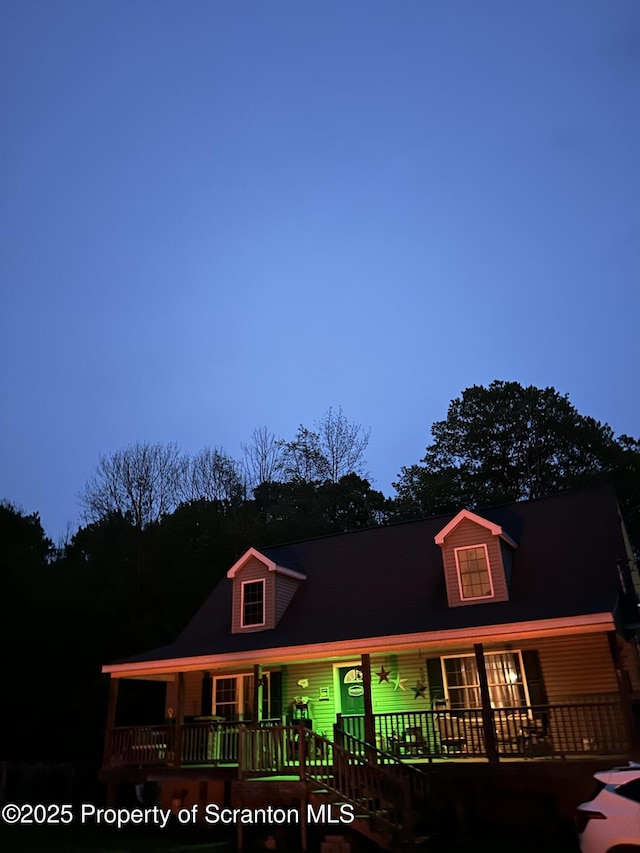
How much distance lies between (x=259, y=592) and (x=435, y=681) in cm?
545

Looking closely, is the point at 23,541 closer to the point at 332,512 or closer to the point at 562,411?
the point at 332,512

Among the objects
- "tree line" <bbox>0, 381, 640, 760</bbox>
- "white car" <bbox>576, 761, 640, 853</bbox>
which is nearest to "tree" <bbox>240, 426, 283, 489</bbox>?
"tree line" <bbox>0, 381, 640, 760</bbox>

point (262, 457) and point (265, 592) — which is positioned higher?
point (262, 457)

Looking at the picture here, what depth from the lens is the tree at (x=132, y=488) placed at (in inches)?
1352

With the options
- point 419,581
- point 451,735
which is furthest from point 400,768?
point 419,581

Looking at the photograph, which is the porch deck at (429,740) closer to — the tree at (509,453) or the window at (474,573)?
the window at (474,573)

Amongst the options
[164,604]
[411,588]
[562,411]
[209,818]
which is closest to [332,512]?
[164,604]

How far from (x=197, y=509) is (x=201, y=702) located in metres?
18.4

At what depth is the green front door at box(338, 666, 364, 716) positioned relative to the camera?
16.8 m

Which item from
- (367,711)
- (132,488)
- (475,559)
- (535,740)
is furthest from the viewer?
(132,488)

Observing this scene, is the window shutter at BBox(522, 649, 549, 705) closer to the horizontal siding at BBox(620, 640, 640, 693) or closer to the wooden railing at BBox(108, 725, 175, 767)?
Result: the horizontal siding at BBox(620, 640, 640, 693)

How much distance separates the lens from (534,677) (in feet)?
48.9

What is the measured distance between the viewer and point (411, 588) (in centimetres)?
1725

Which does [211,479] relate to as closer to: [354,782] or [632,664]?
[632,664]
